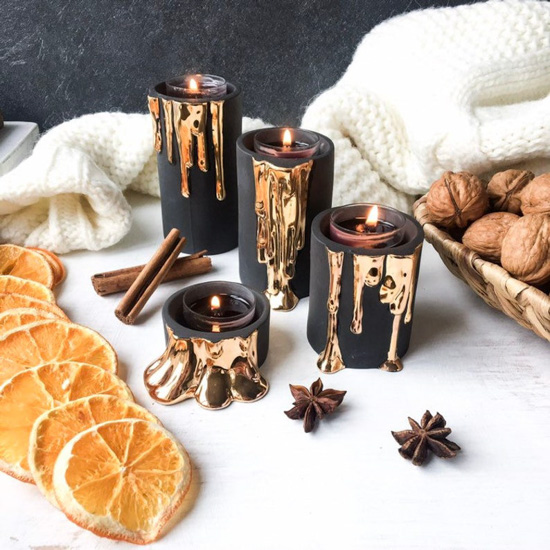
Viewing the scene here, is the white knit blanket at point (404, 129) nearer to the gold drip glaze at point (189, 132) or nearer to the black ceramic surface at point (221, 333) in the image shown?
the gold drip glaze at point (189, 132)

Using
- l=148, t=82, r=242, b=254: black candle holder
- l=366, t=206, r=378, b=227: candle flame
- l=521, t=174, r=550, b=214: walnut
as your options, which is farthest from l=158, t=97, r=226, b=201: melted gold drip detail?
l=521, t=174, r=550, b=214: walnut

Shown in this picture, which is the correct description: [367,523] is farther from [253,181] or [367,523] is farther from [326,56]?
[326,56]

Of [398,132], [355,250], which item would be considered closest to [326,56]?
[398,132]

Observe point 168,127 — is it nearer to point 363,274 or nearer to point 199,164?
point 199,164

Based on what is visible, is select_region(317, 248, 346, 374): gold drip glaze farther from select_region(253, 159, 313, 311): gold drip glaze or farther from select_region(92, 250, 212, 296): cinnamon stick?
select_region(92, 250, 212, 296): cinnamon stick

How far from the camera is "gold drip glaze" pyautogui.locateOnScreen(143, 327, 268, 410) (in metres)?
0.61

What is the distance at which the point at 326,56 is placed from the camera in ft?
3.39

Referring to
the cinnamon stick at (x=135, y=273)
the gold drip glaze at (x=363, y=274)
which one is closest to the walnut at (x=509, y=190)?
the gold drip glaze at (x=363, y=274)

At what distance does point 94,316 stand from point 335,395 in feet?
0.90

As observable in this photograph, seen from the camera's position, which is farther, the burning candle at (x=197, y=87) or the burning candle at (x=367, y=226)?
the burning candle at (x=197, y=87)

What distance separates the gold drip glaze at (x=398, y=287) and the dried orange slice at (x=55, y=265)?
37cm

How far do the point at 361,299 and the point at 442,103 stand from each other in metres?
0.32

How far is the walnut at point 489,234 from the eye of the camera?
2.25 feet

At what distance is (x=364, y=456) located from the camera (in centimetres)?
56
